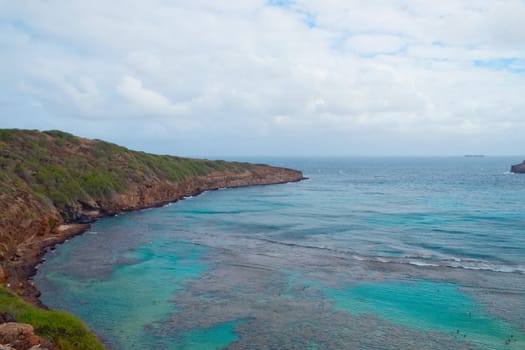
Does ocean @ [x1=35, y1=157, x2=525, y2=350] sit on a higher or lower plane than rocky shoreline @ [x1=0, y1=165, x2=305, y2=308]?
lower

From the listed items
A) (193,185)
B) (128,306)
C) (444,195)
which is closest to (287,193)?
(193,185)

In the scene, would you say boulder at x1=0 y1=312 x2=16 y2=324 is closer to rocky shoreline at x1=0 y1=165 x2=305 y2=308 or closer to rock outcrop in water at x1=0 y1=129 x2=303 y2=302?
rocky shoreline at x1=0 y1=165 x2=305 y2=308

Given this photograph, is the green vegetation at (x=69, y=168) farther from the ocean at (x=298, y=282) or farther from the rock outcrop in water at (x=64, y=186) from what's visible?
the ocean at (x=298, y=282)

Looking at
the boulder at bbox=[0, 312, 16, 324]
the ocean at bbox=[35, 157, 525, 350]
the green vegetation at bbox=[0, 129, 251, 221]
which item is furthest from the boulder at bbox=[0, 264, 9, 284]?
the green vegetation at bbox=[0, 129, 251, 221]

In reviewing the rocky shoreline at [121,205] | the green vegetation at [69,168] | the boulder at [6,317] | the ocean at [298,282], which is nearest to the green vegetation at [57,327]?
the boulder at [6,317]

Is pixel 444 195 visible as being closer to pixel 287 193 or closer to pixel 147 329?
pixel 287 193
